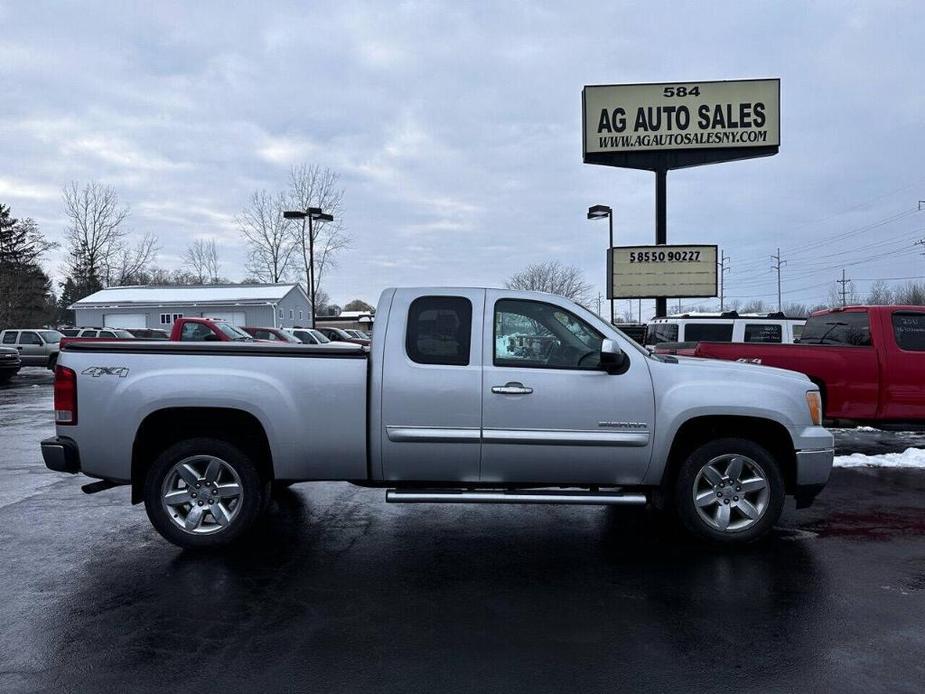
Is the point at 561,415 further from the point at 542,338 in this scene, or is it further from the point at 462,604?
the point at 462,604

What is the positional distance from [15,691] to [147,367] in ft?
7.52

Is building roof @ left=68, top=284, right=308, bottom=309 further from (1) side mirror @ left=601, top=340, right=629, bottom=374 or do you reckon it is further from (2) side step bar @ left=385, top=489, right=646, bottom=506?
(1) side mirror @ left=601, top=340, right=629, bottom=374

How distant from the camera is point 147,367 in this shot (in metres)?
4.86

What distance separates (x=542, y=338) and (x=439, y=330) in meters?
0.78

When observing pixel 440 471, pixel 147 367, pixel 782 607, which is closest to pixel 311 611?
pixel 440 471

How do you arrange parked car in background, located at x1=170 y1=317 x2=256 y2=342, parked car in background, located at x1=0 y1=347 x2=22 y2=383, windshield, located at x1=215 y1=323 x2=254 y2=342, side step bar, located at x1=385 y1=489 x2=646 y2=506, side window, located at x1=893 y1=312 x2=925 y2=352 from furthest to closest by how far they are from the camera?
parked car in background, located at x1=0 y1=347 x2=22 y2=383, windshield, located at x1=215 y1=323 x2=254 y2=342, parked car in background, located at x1=170 y1=317 x2=256 y2=342, side window, located at x1=893 y1=312 x2=925 y2=352, side step bar, located at x1=385 y1=489 x2=646 y2=506

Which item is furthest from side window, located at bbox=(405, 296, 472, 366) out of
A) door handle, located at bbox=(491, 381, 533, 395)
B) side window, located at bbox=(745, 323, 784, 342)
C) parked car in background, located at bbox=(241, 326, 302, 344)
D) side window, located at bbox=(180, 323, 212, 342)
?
parked car in background, located at bbox=(241, 326, 302, 344)

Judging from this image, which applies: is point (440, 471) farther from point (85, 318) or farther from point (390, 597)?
point (85, 318)

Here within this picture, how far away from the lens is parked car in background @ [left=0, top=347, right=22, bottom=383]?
1970 cm

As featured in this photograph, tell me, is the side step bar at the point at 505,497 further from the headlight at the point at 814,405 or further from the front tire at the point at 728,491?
the headlight at the point at 814,405

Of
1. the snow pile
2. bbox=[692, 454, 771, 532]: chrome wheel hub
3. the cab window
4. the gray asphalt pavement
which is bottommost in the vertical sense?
the gray asphalt pavement

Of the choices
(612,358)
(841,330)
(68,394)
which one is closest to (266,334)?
(841,330)

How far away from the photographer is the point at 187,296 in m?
49.9

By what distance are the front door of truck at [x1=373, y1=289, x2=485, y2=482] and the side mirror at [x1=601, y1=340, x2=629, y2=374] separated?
2.96ft
